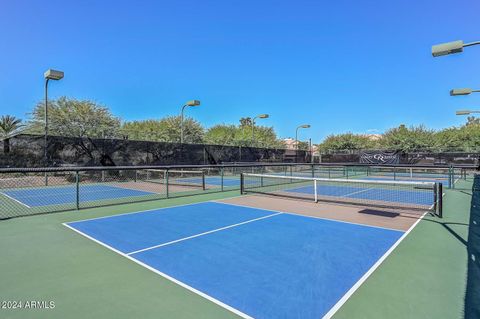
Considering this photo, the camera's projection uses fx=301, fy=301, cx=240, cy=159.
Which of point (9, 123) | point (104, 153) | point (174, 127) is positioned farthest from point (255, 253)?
point (174, 127)

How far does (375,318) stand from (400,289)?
0.89 meters

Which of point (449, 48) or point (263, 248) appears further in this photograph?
point (449, 48)

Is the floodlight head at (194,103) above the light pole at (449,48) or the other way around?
above

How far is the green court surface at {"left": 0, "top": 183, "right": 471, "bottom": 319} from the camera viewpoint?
3.21 metres

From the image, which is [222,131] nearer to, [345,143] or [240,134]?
[240,134]

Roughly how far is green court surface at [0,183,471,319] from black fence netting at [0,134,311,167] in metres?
9.69

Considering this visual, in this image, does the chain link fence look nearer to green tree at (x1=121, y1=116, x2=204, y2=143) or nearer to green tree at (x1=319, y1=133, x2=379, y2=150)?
green tree at (x1=121, y1=116, x2=204, y2=143)

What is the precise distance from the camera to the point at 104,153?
17.4 m

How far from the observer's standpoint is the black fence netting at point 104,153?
1403 centimetres

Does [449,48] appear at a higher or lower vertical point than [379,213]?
higher

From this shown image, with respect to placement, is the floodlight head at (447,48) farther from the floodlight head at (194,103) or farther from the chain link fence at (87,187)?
the floodlight head at (194,103)

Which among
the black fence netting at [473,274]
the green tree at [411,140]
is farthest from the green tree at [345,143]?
the black fence netting at [473,274]

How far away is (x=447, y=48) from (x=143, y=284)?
324 inches

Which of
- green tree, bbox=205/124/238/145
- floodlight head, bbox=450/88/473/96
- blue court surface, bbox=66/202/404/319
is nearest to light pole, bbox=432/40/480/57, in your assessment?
blue court surface, bbox=66/202/404/319
